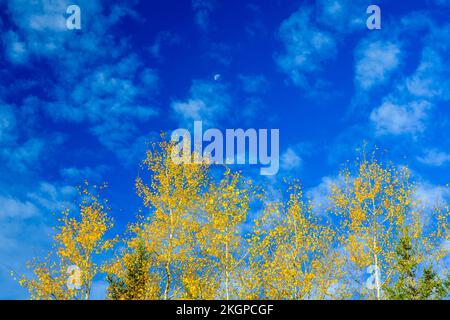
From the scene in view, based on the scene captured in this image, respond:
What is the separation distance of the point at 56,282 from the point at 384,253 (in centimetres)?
1711

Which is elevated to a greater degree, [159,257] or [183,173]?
[183,173]

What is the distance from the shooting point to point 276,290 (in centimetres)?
2148
